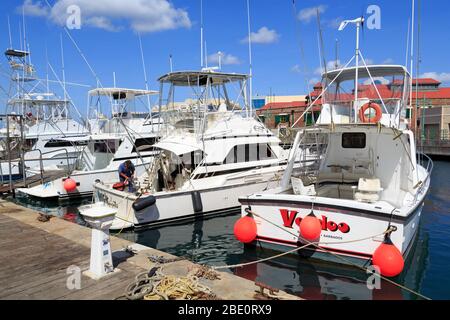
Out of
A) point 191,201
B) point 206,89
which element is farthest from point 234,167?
point 206,89

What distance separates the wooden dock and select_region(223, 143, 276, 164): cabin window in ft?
24.8

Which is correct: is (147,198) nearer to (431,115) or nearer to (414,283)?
(414,283)

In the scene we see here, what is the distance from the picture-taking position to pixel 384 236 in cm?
565

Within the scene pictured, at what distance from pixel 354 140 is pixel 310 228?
3.71m

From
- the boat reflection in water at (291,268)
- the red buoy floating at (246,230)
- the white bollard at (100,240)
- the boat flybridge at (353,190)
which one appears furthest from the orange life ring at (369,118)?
the white bollard at (100,240)

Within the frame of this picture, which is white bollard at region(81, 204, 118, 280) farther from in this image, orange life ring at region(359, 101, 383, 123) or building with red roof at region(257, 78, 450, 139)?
orange life ring at region(359, 101, 383, 123)

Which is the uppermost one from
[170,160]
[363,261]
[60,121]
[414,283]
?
[60,121]

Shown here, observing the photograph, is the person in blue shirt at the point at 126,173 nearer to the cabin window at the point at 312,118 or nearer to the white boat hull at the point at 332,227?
the white boat hull at the point at 332,227

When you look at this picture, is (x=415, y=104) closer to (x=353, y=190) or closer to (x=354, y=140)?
(x=354, y=140)

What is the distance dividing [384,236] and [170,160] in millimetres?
7447

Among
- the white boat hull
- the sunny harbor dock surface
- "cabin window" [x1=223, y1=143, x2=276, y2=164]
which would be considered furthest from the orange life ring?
"cabin window" [x1=223, y1=143, x2=276, y2=164]

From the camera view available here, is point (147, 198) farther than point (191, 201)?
No

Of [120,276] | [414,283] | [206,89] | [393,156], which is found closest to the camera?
[120,276]

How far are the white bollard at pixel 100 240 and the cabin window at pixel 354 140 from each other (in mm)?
6174
